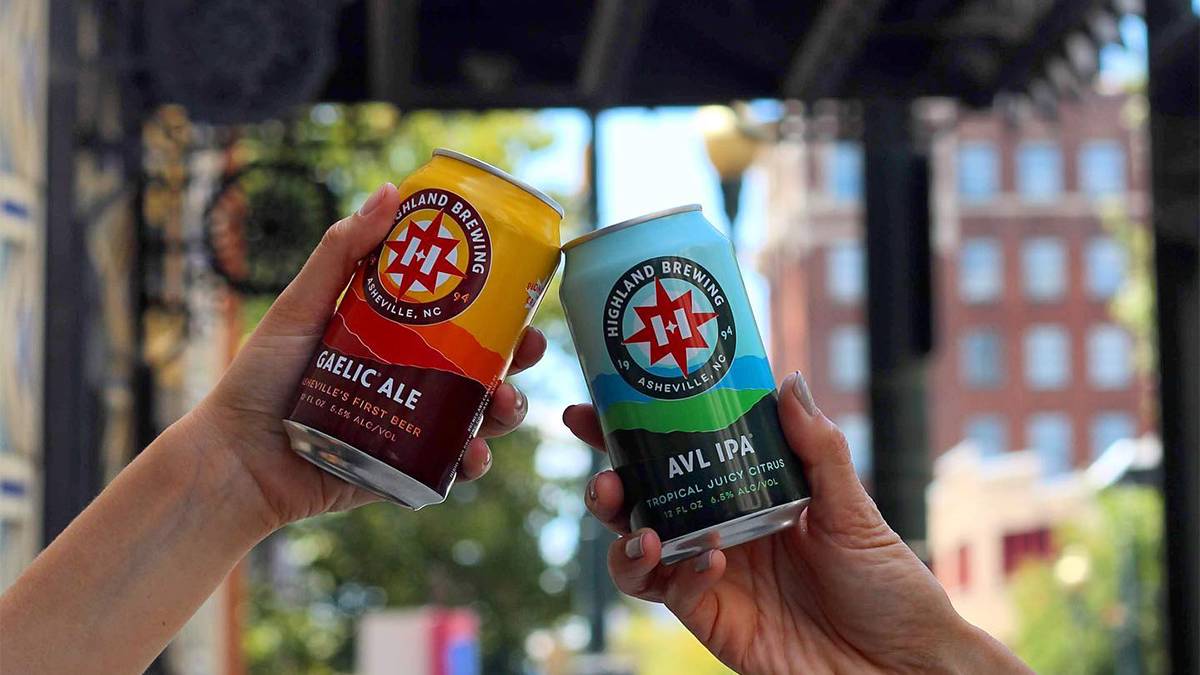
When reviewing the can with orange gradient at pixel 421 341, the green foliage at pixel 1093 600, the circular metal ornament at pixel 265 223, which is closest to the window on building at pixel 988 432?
the green foliage at pixel 1093 600

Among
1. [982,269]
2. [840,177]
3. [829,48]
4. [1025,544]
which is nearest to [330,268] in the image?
[829,48]

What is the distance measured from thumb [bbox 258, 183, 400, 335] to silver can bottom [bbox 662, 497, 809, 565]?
1.69ft

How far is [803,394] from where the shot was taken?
6.91ft

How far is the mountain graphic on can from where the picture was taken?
2012 millimetres

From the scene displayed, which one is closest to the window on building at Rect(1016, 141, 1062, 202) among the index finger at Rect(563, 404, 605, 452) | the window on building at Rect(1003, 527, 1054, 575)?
the window on building at Rect(1003, 527, 1054, 575)

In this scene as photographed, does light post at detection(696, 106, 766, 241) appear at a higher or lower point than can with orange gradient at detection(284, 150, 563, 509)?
higher

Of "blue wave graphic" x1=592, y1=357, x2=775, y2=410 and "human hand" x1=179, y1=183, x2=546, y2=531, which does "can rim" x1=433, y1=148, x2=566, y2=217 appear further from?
"blue wave graphic" x1=592, y1=357, x2=775, y2=410

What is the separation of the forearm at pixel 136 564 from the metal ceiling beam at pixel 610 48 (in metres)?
4.67

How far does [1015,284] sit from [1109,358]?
5.51 metres

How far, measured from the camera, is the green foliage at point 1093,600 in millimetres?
34344

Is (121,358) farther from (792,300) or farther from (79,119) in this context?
(792,300)

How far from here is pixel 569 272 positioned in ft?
6.95

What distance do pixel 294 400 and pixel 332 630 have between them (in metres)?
23.3

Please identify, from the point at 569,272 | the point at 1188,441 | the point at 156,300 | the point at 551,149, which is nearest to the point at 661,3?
the point at 156,300
